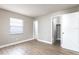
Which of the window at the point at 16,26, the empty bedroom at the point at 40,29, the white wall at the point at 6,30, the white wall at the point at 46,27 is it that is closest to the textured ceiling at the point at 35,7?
the empty bedroom at the point at 40,29

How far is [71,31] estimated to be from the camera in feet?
10.5

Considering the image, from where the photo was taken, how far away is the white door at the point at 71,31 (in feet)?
9.94

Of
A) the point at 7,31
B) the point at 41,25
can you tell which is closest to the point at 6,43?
the point at 7,31

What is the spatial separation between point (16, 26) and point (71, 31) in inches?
128

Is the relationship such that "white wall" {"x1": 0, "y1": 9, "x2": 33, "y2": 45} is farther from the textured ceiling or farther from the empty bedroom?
the textured ceiling

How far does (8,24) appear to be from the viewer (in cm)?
397

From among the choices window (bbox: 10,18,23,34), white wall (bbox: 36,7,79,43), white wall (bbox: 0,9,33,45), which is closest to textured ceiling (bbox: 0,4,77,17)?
white wall (bbox: 0,9,33,45)

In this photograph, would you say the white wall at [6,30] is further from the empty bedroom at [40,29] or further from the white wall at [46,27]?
the white wall at [46,27]

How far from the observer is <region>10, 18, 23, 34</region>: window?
4.29m

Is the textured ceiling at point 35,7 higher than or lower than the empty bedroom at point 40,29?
higher

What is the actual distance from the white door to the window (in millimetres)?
2888

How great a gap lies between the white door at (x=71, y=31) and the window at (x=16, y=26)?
2.89 meters

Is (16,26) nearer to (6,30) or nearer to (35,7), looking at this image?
(6,30)
